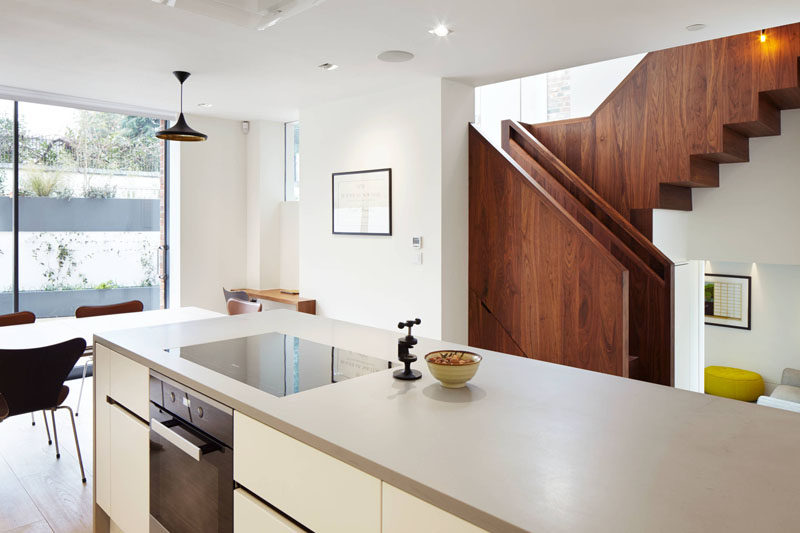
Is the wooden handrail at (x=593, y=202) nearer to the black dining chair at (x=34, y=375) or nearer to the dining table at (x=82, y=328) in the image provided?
the dining table at (x=82, y=328)

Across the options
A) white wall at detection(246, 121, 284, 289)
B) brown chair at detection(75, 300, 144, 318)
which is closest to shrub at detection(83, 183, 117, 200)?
white wall at detection(246, 121, 284, 289)

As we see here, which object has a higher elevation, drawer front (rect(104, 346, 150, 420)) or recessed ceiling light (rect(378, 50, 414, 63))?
recessed ceiling light (rect(378, 50, 414, 63))

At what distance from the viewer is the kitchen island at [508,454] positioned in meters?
0.85

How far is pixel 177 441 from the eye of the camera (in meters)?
1.63

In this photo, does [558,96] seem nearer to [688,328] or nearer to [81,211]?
[688,328]

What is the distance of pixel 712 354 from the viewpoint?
627cm

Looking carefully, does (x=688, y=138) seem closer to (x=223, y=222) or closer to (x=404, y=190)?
(x=404, y=190)


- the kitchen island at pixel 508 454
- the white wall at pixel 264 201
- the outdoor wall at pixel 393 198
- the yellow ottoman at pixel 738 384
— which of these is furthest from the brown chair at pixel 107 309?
the yellow ottoman at pixel 738 384

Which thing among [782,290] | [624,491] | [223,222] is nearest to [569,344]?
[624,491]

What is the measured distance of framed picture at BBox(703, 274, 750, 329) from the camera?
5.95 metres

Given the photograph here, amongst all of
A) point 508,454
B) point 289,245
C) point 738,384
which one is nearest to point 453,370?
point 508,454

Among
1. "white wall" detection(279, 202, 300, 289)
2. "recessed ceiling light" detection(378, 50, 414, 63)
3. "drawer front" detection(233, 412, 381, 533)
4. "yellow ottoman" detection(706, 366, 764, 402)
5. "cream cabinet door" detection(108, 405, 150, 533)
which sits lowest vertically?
"yellow ottoman" detection(706, 366, 764, 402)

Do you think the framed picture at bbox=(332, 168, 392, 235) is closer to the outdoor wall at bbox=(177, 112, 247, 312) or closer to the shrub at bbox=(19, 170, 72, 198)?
the outdoor wall at bbox=(177, 112, 247, 312)

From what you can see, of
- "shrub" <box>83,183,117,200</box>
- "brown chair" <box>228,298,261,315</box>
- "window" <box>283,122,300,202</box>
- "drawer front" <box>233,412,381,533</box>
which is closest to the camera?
"drawer front" <box>233,412,381,533</box>
